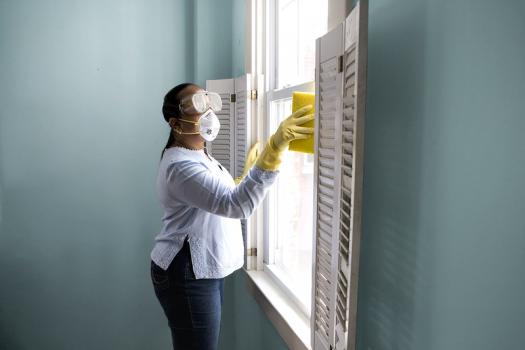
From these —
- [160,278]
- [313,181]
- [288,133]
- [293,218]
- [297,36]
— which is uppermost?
[297,36]

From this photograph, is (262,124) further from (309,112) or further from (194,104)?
(309,112)

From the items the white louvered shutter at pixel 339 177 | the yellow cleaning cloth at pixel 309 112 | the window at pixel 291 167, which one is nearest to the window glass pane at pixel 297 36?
the window at pixel 291 167

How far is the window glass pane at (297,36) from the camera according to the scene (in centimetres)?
174

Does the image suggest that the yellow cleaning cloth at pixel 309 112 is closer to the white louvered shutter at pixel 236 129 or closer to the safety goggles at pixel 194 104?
the safety goggles at pixel 194 104

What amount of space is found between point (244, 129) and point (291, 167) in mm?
310

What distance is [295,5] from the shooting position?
1.97m

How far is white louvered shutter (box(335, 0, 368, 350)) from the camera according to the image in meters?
0.98

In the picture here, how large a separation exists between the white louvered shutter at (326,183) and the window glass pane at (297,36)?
46 centimetres

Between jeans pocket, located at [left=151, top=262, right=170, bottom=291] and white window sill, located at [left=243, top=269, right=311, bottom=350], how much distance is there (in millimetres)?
432
